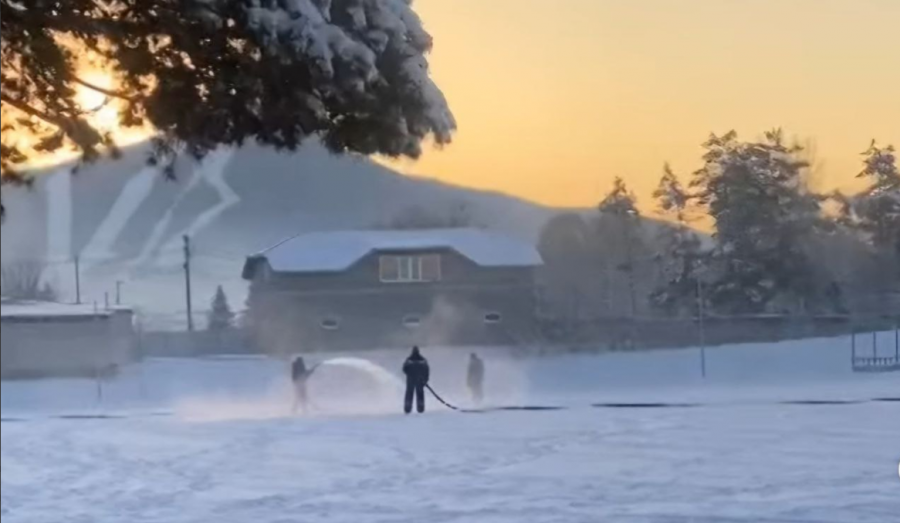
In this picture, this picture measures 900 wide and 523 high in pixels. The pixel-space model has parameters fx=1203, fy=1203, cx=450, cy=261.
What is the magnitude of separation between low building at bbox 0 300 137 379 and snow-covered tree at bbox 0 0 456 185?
63 centimetres

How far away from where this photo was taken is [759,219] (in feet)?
12.9

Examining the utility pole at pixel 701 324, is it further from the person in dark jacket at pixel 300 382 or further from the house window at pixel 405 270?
the person in dark jacket at pixel 300 382

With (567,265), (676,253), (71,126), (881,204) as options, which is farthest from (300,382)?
(881,204)

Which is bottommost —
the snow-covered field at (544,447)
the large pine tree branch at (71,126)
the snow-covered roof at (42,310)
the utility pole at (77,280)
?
the snow-covered field at (544,447)

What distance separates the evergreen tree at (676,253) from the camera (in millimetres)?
3848

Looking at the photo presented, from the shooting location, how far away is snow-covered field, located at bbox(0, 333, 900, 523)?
12.7ft

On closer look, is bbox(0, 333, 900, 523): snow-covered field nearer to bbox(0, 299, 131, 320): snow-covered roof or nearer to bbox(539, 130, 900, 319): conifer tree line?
bbox(539, 130, 900, 319): conifer tree line

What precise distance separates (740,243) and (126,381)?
1.95 m

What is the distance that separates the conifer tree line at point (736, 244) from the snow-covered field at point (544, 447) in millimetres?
184

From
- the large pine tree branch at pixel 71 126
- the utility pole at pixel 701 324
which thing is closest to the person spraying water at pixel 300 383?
the large pine tree branch at pixel 71 126

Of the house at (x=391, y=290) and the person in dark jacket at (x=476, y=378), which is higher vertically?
the house at (x=391, y=290)

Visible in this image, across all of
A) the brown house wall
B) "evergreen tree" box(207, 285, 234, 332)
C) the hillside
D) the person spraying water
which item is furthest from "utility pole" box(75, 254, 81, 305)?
the person spraying water

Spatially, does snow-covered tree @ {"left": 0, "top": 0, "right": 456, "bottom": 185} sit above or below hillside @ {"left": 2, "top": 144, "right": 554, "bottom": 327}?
above

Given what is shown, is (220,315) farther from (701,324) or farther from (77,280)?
(701,324)
